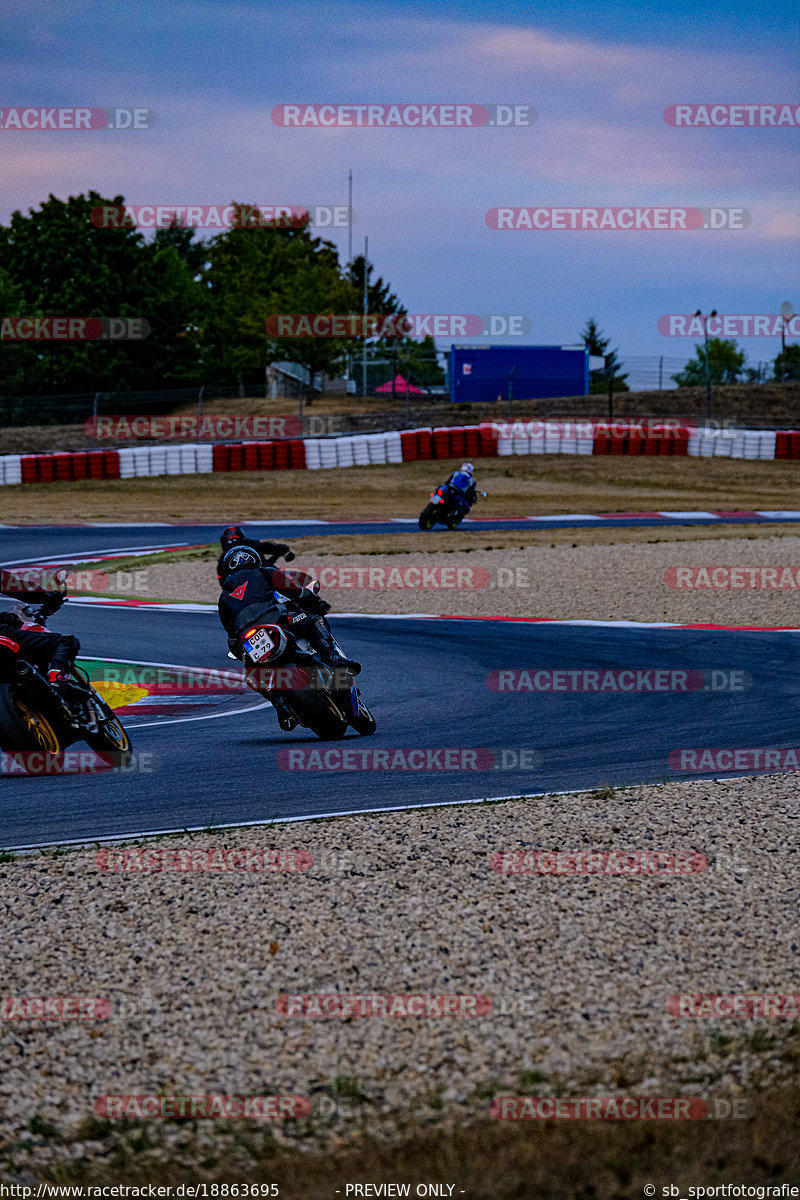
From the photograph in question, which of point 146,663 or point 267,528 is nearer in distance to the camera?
point 146,663

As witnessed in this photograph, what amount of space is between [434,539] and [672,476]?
45.2 ft

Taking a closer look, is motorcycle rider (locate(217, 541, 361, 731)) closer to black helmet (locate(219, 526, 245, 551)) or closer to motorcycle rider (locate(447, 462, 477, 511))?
black helmet (locate(219, 526, 245, 551))

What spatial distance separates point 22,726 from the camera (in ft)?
27.2

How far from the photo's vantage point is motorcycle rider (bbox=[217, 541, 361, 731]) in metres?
9.02

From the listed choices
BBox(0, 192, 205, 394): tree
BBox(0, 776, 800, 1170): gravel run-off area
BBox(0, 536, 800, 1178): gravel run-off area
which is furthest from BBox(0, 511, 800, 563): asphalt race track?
BBox(0, 192, 205, 394): tree

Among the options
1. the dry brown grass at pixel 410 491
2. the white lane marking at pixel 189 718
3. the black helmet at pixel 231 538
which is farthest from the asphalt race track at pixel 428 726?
the dry brown grass at pixel 410 491

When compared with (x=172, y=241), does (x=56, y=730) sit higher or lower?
lower

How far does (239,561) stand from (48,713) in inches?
69.5

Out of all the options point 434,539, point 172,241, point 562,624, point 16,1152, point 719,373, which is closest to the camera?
point 16,1152

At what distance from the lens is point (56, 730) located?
8539 millimetres

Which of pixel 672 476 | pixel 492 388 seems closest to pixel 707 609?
pixel 672 476

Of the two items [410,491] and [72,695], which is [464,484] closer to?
[410,491]

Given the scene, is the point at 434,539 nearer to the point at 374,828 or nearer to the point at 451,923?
the point at 374,828

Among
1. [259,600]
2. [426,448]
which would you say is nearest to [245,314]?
[426,448]
